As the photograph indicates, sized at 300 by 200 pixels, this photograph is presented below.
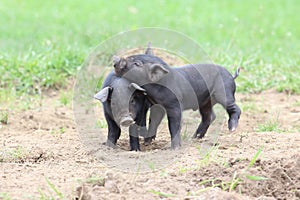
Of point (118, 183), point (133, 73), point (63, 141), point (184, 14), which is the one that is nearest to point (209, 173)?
point (118, 183)

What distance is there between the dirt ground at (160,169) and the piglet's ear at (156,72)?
0.59m

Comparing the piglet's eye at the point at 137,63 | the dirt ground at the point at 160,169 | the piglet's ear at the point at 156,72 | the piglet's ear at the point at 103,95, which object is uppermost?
the piglet's eye at the point at 137,63

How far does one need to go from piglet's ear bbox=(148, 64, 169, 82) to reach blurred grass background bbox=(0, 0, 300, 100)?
2923 mm

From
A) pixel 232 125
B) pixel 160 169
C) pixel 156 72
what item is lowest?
pixel 160 169

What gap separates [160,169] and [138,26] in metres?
7.26

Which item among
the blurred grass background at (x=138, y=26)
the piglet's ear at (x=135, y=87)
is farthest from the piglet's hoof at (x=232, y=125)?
the blurred grass background at (x=138, y=26)

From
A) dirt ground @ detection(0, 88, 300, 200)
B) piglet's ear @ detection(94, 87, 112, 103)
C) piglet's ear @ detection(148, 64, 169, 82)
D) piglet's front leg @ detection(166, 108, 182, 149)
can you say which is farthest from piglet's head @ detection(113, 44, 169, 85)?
dirt ground @ detection(0, 88, 300, 200)

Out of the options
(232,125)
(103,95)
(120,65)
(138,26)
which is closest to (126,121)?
(103,95)

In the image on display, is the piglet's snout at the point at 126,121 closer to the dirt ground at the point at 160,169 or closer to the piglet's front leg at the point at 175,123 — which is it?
the dirt ground at the point at 160,169

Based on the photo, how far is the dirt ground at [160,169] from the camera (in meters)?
3.99

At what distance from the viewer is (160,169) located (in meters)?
4.46

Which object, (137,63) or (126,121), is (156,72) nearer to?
(137,63)

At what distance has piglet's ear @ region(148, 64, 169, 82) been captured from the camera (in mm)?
5047

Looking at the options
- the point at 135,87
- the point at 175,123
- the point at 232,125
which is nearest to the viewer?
the point at 135,87
